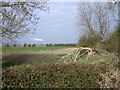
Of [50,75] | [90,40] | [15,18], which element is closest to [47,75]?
[50,75]

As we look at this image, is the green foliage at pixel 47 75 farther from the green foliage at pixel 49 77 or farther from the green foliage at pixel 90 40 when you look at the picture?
the green foliage at pixel 90 40

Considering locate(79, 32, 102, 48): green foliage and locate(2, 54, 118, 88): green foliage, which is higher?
locate(79, 32, 102, 48): green foliage

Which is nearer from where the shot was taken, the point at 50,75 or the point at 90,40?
the point at 50,75

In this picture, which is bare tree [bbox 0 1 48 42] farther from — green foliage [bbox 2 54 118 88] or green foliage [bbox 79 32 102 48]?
green foliage [bbox 79 32 102 48]

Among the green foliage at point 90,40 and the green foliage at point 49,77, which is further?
the green foliage at point 90,40

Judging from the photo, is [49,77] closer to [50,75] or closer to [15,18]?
[50,75]

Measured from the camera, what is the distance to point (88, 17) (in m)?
17.3

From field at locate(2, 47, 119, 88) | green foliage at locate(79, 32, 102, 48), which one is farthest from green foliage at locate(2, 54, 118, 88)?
green foliage at locate(79, 32, 102, 48)

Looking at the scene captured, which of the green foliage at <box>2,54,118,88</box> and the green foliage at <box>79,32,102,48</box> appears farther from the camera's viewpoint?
the green foliage at <box>79,32,102,48</box>

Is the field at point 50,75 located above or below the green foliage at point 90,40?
below

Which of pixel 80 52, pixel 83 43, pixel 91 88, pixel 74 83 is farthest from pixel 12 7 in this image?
pixel 83 43

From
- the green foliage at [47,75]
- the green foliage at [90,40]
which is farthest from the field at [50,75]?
the green foliage at [90,40]

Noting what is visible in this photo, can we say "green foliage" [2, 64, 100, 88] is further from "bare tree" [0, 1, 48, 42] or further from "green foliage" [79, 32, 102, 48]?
"green foliage" [79, 32, 102, 48]

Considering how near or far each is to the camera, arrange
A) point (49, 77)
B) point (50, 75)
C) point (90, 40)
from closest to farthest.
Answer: point (49, 77), point (50, 75), point (90, 40)
